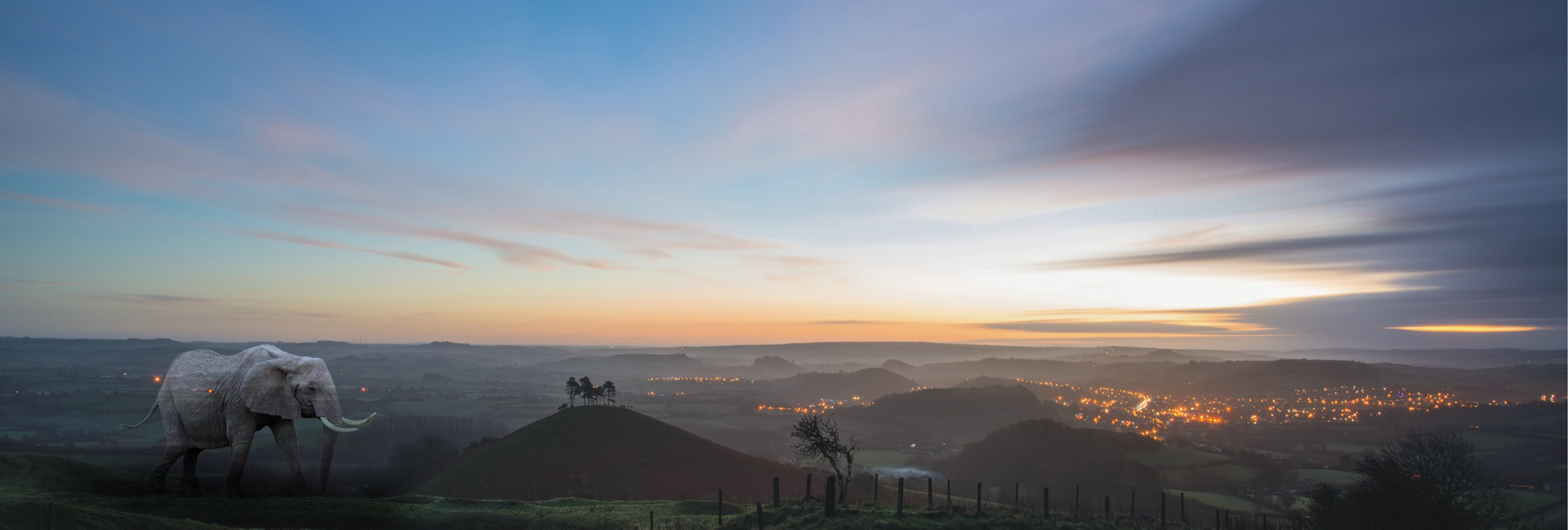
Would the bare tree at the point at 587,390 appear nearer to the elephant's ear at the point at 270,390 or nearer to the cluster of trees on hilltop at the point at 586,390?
the cluster of trees on hilltop at the point at 586,390

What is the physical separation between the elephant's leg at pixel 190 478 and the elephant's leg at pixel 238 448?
47.1 inches

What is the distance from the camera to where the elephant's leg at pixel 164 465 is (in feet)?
77.6

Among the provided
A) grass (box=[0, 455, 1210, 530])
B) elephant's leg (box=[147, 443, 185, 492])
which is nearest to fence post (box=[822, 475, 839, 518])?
grass (box=[0, 455, 1210, 530])

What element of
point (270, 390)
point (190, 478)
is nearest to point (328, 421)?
point (270, 390)

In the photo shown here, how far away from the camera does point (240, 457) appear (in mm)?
23578

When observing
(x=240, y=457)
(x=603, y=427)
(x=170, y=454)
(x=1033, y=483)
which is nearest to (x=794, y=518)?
(x=240, y=457)

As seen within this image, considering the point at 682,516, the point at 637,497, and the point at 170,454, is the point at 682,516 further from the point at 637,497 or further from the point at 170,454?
the point at 637,497

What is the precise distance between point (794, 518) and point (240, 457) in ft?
72.3

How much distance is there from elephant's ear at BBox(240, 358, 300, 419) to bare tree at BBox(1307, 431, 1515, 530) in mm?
59080

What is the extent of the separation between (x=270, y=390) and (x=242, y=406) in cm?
151

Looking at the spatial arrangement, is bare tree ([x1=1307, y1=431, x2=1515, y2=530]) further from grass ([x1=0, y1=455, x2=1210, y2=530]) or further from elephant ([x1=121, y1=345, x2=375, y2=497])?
elephant ([x1=121, y1=345, x2=375, y2=497])

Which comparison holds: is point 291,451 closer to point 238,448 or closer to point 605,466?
point 238,448

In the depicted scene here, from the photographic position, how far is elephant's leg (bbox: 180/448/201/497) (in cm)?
2405

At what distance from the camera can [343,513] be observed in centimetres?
2477
